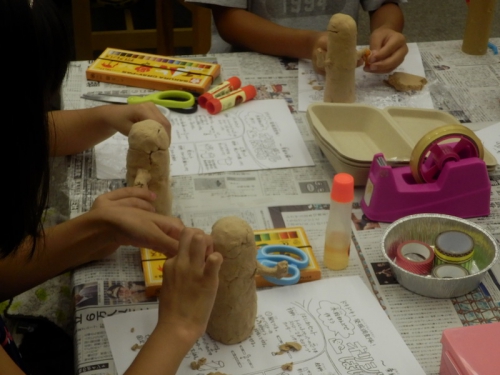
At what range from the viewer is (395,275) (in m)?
0.83

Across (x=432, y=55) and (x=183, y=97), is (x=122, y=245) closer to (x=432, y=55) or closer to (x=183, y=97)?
(x=183, y=97)

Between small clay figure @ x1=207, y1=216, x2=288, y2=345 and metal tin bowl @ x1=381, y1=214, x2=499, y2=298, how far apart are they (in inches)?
7.7

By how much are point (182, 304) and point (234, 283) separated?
0.06 meters

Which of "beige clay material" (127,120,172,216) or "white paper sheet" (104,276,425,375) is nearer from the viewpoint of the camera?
"white paper sheet" (104,276,425,375)

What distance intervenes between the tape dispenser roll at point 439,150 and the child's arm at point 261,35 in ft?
1.26

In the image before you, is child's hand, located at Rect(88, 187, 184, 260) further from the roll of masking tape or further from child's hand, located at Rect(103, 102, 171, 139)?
the roll of masking tape

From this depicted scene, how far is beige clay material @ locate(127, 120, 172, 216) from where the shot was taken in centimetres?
85

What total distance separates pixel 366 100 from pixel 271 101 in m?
0.17

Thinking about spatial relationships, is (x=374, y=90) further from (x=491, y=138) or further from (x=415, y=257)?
(x=415, y=257)

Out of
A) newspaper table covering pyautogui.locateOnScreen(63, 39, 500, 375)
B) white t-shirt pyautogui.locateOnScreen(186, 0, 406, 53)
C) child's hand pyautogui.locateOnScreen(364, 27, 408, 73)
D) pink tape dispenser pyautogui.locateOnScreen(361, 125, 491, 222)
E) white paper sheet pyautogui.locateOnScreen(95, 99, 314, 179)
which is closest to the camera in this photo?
newspaper table covering pyautogui.locateOnScreen(63, 39, 500, 375)

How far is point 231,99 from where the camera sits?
1.20 metres

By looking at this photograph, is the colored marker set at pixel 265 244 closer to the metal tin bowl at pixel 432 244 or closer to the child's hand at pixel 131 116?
the metal tin bowl at pixel 432 244

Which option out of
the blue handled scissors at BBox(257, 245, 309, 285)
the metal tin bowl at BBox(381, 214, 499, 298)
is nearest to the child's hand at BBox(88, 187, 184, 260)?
the blue handled scissors at BBox(257, 245, 309, 285)

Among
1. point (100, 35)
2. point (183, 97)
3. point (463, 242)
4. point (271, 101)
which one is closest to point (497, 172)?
point (463, 242)
